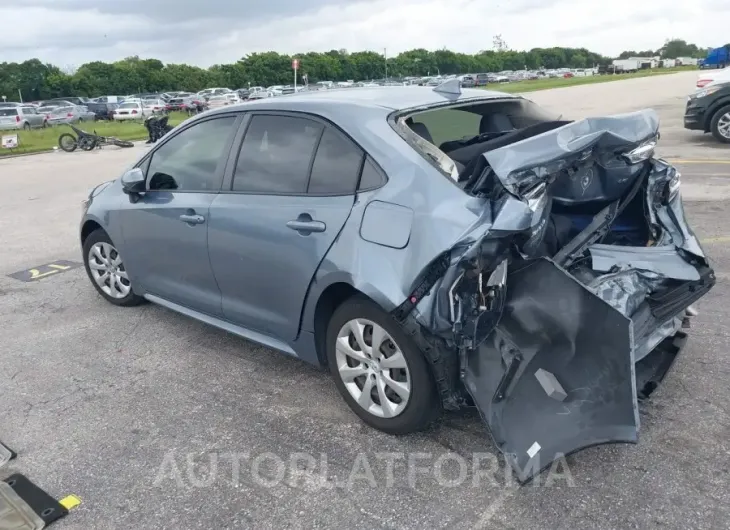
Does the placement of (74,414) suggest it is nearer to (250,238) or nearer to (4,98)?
(250,238)

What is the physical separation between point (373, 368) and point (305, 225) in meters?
0.83

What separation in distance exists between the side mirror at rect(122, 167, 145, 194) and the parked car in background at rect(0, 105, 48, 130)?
36733 millimetres

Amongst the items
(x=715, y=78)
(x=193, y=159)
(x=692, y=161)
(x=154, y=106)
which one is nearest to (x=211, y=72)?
(x=154, y=106)

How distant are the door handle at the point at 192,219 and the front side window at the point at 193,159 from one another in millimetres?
176

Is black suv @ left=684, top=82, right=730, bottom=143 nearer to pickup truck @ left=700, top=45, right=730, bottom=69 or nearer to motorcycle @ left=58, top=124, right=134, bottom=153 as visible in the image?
motorcycle @ left=58, top=124, right=134, bottom=153

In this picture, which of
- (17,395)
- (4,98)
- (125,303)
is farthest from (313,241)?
(4,98)

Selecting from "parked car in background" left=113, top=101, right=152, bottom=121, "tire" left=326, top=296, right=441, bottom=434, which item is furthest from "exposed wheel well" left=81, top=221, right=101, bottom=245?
"parked car in background" left=113, top=101, right=152, bottom=121

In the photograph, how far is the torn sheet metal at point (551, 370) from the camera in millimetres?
2648

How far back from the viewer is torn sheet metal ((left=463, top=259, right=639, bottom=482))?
8.69 ft

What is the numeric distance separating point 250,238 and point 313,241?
513mm

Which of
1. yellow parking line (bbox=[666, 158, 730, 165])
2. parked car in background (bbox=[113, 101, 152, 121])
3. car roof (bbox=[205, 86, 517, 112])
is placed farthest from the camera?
parked car in background (bbox=[113, 101, 152, 121])

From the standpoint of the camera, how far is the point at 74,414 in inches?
146

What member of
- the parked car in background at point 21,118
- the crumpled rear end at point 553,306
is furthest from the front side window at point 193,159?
the parked car in background at point 21,118

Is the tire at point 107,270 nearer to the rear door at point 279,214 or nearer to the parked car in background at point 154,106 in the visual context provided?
the rear door at point 279,214
